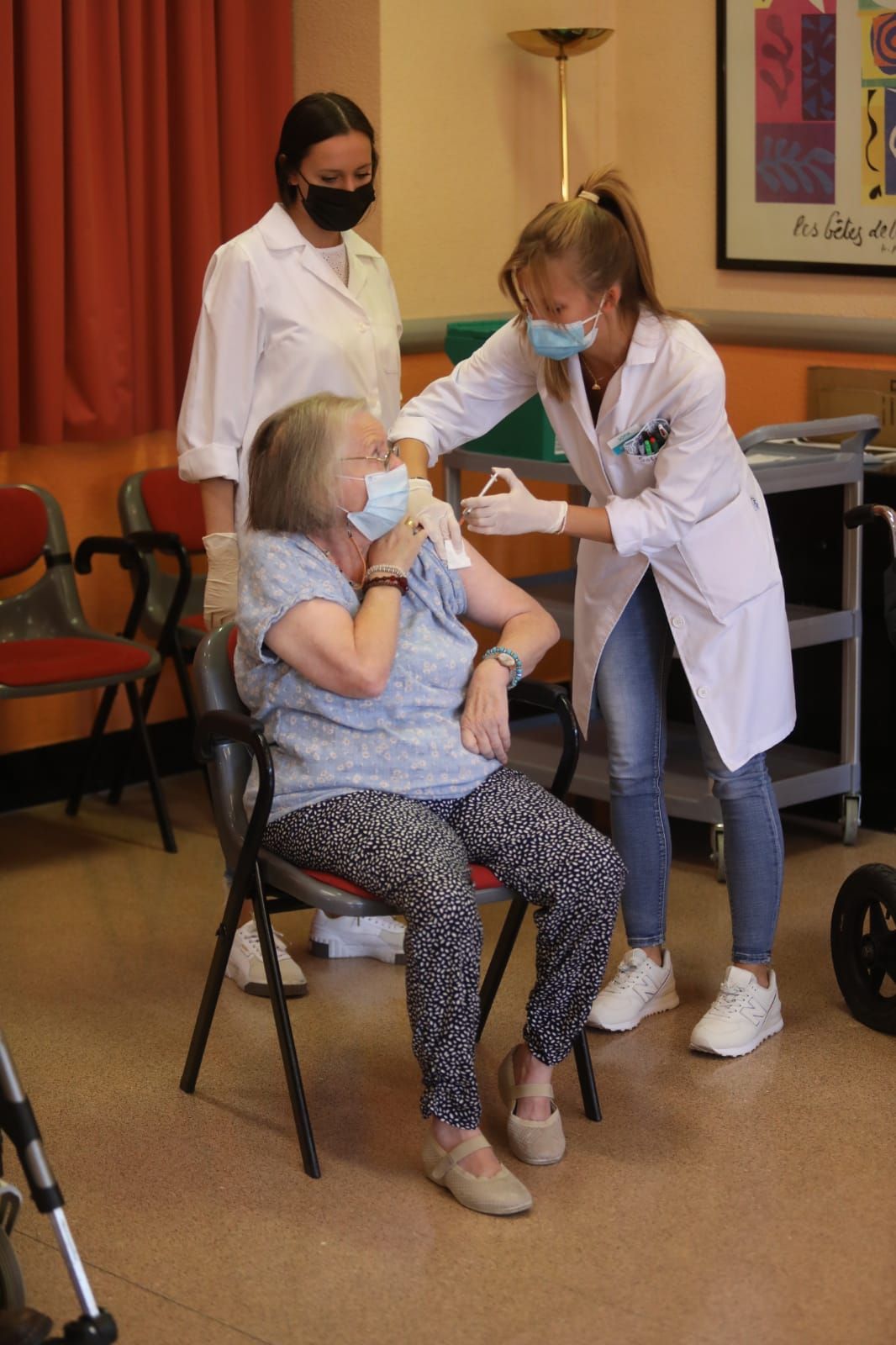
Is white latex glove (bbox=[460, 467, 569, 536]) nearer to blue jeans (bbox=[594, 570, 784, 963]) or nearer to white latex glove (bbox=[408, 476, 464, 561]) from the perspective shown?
white latex glove (bbox=[408, 476, 464, 561])

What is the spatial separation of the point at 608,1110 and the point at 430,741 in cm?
65

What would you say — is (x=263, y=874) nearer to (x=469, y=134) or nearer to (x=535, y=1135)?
(x=535, y=1135)

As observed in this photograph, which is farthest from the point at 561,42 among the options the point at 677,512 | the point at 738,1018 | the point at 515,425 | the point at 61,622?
the point at 738,1018

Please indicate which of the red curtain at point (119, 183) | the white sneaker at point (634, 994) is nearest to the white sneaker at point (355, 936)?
the white sneaker at point (634, 994)

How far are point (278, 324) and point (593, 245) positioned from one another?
2.26 ft

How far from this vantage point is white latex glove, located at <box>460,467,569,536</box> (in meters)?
2.56

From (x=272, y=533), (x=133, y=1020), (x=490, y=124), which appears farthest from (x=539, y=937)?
(x=490, y=124)

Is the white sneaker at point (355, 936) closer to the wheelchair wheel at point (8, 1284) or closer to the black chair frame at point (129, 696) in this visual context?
the black chair frame at point (129, 696)

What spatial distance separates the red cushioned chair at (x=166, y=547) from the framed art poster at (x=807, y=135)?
154 centimetres

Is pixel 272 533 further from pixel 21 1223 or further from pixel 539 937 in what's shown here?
pixel 21 1223

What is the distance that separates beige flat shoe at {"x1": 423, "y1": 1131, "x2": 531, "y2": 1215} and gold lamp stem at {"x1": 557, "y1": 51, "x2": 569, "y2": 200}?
8.95ft

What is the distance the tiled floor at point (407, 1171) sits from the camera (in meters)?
2.13

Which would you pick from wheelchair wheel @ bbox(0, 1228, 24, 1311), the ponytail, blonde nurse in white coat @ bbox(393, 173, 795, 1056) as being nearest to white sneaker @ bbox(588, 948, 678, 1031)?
blonde nurse in white coat @ bbox(393, 173, 795, 1056)

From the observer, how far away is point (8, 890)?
3672 millimetres
